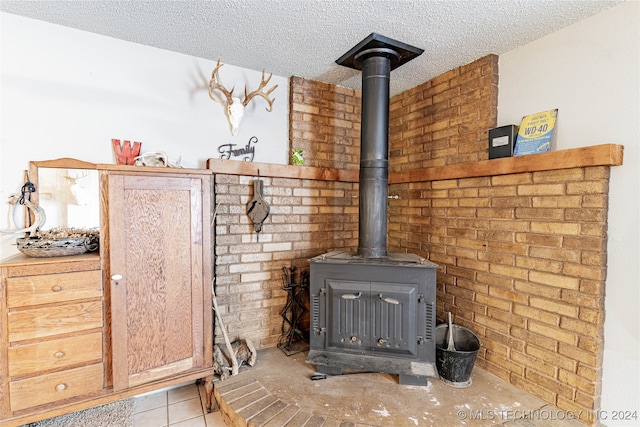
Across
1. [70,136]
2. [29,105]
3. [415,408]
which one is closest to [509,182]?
[415,408]

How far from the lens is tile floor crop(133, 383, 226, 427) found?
187cm

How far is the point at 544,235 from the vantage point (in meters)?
1.85

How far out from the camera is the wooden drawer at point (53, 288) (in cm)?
151

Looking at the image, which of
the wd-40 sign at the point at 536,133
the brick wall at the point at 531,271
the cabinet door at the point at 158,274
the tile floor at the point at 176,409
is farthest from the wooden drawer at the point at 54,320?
the wd-40 sign at the point at 536,133

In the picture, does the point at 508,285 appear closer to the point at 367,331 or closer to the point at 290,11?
the point at 367,331

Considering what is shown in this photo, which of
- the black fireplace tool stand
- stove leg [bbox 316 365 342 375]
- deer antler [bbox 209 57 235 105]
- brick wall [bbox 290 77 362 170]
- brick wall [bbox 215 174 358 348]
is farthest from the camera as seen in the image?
brick wall [bbox 290 77 362 170]

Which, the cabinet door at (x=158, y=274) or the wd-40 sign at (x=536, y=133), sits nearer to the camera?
the cabinet door at (x=158, y=274)

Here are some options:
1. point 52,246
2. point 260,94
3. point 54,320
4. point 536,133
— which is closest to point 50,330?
point 54,320

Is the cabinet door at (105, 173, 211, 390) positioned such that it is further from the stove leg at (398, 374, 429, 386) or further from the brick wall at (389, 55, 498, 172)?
the brick wall at (389, 55, 498, 172)

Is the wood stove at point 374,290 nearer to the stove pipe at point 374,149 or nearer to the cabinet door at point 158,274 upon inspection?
the stove pipe at point 374,149

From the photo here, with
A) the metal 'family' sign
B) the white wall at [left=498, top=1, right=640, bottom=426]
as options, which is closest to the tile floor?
the metal 'family' sign

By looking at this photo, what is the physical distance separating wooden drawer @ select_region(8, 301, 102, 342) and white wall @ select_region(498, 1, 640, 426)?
8.82 ft

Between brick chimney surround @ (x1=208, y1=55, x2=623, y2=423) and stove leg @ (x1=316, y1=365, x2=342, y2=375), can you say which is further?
stove leg @ (x1=316, y1=365, x2=342, y2=375)

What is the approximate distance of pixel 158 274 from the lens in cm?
178
